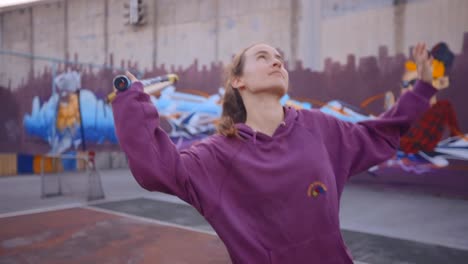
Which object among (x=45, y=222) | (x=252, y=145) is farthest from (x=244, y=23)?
(x=252, y=145)

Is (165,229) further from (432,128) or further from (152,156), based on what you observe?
(432,128)

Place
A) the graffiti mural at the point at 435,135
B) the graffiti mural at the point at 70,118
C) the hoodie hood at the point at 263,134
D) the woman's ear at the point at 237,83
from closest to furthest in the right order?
1. the hoodie hood at the point at 263,134
2. the woman's ear at the point at 237,83
3. the graffiti mural at the point at 435,135
4. the graffiti mural at the point at 70,118

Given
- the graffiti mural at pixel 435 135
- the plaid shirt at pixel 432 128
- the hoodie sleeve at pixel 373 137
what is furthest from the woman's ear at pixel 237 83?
the plaid shirt at pixel 432 128

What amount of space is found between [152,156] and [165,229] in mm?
4728

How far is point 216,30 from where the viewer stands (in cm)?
1259

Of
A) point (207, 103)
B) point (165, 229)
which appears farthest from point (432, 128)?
point (207, 103)

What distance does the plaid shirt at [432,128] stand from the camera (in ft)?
28.1

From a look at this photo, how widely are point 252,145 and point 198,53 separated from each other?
11.7m

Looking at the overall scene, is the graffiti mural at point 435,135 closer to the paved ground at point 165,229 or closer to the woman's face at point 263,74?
the paved ground at point 165,229

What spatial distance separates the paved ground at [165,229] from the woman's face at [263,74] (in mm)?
3146

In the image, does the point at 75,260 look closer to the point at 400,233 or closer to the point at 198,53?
the point at 400,233

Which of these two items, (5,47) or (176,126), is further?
(5,47)

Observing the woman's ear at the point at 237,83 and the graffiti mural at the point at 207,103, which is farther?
the graffiti mural at the point at 207,103

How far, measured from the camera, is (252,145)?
5.78 ft
